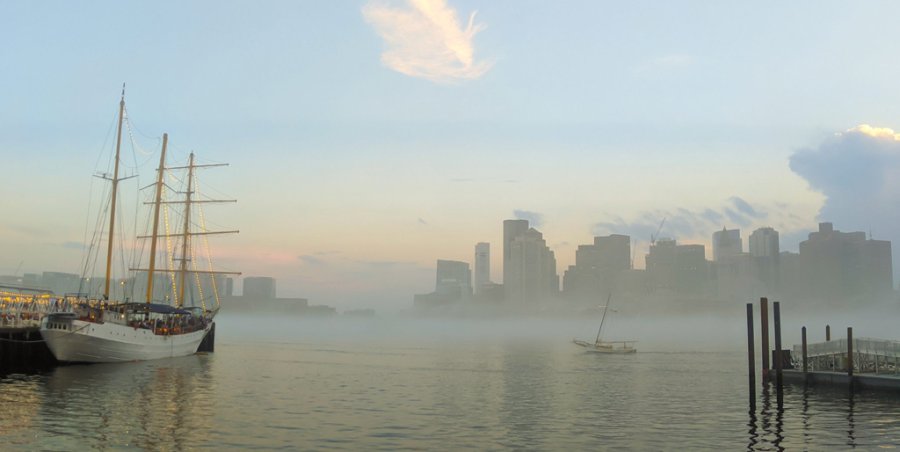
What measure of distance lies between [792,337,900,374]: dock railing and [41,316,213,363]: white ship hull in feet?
220

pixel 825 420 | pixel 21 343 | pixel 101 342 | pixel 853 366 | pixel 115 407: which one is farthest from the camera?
pixel 101 342

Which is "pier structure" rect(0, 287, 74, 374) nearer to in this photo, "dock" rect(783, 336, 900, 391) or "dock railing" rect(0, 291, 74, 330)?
"dock railing" rect(0, 291, 74, 330)

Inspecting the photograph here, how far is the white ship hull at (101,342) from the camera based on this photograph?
70438 mm

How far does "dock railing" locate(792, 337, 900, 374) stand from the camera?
55344 mm

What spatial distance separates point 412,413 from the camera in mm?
46625

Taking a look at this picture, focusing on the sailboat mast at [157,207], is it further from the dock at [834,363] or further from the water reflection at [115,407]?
the dock at [834,363]

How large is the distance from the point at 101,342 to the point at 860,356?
230ft

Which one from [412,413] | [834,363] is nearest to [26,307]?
[412,413]

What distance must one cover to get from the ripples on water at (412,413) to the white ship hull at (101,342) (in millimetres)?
2361

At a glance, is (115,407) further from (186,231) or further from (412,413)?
(186,231)

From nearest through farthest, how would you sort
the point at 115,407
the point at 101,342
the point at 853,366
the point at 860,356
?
1. the point at 115,407
2. the point at 853,366
3. the point at 860,356
4. the point at 101,342

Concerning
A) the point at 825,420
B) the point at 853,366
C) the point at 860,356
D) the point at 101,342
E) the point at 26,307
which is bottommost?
the point at 825,420

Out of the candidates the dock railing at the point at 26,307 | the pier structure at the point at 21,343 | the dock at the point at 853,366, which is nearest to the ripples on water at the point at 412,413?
the dock at the point at 853,366

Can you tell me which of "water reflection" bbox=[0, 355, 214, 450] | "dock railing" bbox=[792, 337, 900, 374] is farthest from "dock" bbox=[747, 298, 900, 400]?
"water reflection" bbox=[0, 355, 214, 450]
